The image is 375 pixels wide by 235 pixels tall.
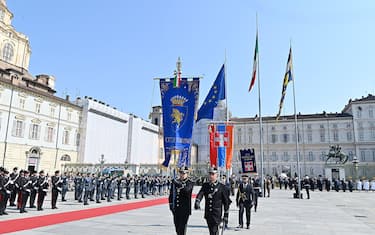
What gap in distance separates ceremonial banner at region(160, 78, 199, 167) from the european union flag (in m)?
4.84

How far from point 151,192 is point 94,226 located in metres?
17.5

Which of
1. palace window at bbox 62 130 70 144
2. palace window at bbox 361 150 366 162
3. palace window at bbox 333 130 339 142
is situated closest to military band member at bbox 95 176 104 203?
palace window at bbox 62 130 70 144

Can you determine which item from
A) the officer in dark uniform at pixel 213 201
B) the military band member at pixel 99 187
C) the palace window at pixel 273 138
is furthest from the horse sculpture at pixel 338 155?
the officer in dark uniform at pixel 213 201

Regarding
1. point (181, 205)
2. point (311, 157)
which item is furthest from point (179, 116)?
point (311, 157)

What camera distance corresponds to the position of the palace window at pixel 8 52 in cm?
4234

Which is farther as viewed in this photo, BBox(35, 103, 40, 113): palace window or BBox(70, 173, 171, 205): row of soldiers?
BBox(35, 103, 40, 113): palace window

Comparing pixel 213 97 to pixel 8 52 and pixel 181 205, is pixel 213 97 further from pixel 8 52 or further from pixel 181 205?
pixel 8 52

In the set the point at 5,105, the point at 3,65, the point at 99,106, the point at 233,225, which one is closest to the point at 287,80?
the point at 233,225

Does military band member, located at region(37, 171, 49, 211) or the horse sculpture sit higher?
the horse sculpture

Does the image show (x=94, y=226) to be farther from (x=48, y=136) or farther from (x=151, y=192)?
(x=48, y=136)

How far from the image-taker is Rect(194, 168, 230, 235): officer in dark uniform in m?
6.10

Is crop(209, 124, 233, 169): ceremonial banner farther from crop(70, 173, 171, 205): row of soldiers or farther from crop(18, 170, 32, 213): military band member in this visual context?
crop(18, 170, 32, 213): military band member

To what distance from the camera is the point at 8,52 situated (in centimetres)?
4291

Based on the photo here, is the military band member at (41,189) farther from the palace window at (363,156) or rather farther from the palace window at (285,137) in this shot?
the palace window at (363,156)
